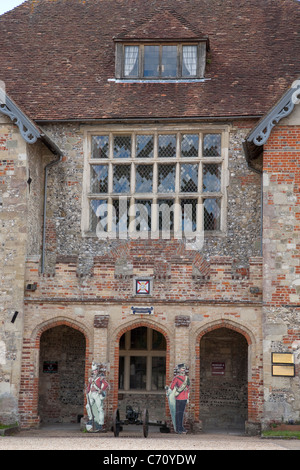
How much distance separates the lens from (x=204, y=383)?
61.7 ft

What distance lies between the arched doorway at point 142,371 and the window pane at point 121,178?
3.55 meters

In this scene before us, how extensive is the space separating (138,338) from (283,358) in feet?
15.0

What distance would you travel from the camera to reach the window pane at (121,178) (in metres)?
19.0

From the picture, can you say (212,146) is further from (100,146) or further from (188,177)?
(100,146)

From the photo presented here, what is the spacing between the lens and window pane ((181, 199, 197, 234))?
1861cm

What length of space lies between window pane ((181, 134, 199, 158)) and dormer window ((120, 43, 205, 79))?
6.25 feet

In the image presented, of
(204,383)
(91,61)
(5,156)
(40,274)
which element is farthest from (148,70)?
(204,383)

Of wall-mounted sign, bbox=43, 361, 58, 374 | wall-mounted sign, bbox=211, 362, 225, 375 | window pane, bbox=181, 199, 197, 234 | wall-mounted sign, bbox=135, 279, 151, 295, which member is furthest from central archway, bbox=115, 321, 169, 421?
window pane, bbox=181, 199, 197, 234

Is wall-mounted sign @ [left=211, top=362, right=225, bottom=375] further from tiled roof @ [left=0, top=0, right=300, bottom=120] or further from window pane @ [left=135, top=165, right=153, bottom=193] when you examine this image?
tiled roof @ [left=0, top=0, right=300, bottom=120]

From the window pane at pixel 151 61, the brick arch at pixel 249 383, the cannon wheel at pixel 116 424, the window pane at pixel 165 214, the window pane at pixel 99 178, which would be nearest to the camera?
the cannon wheel at pixel 116 424

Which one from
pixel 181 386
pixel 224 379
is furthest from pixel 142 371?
pixel 181 386

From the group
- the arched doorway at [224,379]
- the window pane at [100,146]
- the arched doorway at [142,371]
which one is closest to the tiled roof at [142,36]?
the window pane at [100,146]

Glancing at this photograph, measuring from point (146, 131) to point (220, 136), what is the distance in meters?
1.78

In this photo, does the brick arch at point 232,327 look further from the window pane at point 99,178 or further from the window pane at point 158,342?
the window pane at point 99,178
